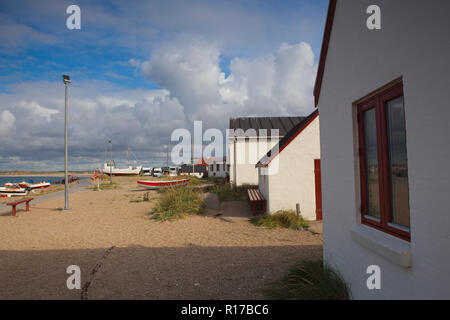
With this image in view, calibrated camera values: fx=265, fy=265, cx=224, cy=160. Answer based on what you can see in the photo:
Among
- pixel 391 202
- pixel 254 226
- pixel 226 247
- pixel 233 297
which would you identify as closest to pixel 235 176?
pixel 254 226

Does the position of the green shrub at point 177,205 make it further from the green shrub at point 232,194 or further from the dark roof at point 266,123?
the dark roof at point 266,123

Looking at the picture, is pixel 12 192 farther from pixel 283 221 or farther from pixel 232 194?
pixel 283 221

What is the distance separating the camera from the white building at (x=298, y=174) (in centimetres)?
1021

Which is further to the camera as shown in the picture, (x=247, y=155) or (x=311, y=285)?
(x=247, y=155)

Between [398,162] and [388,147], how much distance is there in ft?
0.78

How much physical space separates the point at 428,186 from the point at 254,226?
7917 mm

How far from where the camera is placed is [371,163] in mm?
3453

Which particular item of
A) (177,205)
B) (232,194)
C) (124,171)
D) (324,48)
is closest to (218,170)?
(124,171)


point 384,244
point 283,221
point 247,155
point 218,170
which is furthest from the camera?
point 218,170

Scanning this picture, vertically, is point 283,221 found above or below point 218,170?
below

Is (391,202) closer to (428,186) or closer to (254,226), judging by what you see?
(428,186)

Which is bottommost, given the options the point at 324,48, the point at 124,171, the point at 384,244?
the point at 384,244

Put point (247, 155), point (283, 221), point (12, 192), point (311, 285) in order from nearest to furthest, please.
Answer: point (311, 285) < point (283, 221) < point (247, 155) < point (12, 192)

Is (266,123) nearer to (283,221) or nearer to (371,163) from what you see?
(283,221)
